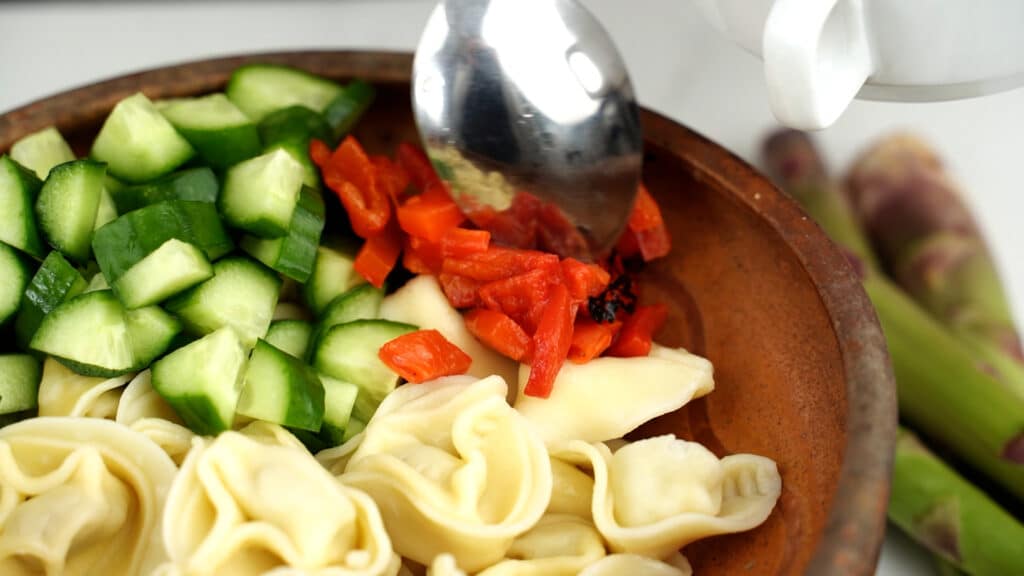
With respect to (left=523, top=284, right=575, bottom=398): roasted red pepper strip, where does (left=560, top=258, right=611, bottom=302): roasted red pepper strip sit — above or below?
above

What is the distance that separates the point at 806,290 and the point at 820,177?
125cm

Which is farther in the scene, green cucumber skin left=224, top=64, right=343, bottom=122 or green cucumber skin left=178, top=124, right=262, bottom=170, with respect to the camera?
green cucumber skin left=224, top=64, right=343, bottom=122

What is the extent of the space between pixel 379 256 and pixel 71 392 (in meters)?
0.66

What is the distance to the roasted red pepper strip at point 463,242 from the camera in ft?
6.97

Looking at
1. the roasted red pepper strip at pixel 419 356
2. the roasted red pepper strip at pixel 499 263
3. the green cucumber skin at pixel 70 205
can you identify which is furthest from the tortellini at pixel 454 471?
the green cucumber skin at pixel 70 205

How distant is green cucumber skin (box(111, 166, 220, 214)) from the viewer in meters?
2.07

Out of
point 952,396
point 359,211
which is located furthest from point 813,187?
point 359,211

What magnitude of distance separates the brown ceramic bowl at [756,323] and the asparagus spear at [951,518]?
516 millimetres

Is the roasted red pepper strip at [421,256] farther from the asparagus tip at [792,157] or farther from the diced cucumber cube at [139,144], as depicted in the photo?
the asparagus tip at [792,157]

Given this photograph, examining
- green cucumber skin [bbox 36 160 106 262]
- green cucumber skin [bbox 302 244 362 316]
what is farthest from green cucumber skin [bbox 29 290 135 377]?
green cucumber skin [bbox 302 244 362 316]

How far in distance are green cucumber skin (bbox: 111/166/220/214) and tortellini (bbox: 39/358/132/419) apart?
0.36 meters

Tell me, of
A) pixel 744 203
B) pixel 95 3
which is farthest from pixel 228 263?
pixel 95 3

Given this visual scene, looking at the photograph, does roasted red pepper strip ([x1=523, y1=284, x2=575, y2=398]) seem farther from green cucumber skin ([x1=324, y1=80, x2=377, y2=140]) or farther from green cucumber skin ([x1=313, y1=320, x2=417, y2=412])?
green cucumber skin ([x1=324, y1=80, x2=377, y2=140])

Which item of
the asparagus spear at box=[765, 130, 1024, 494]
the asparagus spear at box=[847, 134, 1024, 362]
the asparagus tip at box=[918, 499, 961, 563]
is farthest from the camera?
the asparagus spear at box=[847, 134, 1024, 362]
